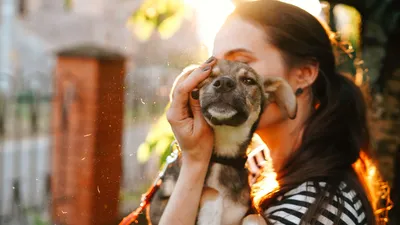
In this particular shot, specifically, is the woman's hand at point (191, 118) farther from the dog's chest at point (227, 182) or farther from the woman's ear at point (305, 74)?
the woman's ear at point (305, 74)

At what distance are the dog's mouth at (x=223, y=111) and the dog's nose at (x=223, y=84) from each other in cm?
2

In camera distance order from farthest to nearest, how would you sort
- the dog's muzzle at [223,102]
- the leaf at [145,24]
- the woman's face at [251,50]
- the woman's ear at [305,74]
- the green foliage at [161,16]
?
1. the leaf at [145,24]
2. the green foliage at [161,16]
3. the woman's ear at [305,74]
4. the woman's face at [251,50]
5. the dog's muzzle at [223,102]

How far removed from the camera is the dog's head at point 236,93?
1035 millimetres

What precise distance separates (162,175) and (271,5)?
0.44 m

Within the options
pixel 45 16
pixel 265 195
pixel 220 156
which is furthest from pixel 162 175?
pixel 45 16

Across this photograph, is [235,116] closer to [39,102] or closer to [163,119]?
[163,119]

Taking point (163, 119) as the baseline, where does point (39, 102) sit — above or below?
below

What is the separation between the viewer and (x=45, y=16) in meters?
10.2

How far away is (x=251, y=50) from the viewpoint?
115cm

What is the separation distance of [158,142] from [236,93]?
1.29 feet

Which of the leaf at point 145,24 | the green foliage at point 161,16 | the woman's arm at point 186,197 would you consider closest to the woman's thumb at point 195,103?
the woman's arm at point 186,197

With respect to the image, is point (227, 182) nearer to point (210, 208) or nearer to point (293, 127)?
point (210, 208)

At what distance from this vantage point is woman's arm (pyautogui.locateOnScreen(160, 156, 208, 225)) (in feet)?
3.56

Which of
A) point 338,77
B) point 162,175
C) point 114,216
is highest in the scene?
point 338,77
